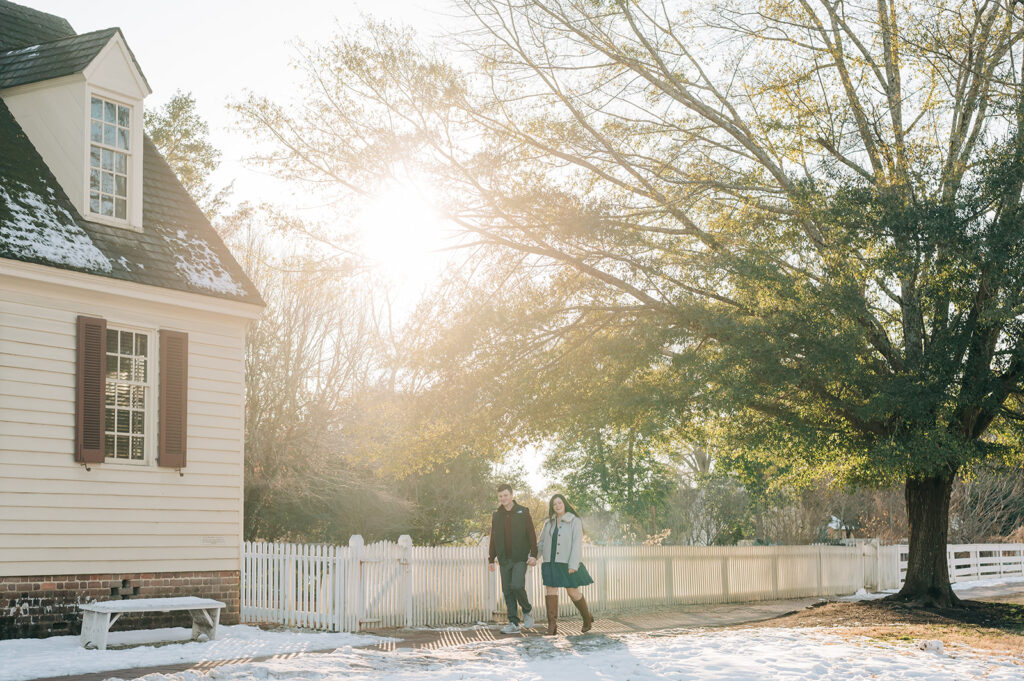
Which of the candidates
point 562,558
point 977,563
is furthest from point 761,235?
point 977,563

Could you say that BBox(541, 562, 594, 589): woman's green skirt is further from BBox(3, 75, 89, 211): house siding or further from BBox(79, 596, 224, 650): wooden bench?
BBox(3, 75, 89, 211): house siding

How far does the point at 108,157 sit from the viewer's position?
14555 millimetres

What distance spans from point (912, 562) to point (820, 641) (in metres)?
7.60

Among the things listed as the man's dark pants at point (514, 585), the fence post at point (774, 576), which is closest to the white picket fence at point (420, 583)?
the fence post at point (774, 576)

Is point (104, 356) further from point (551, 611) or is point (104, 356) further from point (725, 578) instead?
point (725, 578)

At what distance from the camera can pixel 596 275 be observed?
17531mm

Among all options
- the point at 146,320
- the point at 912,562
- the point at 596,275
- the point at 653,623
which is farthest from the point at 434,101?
the point at 912,562

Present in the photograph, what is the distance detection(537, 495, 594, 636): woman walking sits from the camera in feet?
45.6

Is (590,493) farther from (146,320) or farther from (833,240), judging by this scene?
(146,320)

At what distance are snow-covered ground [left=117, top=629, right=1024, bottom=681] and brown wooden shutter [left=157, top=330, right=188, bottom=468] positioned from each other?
12.4 ft

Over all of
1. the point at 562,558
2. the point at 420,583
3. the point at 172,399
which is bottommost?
the point at 420,583

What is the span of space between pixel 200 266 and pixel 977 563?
25827 mm

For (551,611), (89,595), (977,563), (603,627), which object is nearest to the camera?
(89,595)

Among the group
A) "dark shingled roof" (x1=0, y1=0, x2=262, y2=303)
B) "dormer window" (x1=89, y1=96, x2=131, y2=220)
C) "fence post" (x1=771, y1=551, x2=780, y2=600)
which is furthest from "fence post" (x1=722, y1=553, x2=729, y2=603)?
"dormer window" (x1=89, y1=96, x2=131, y2=220)
